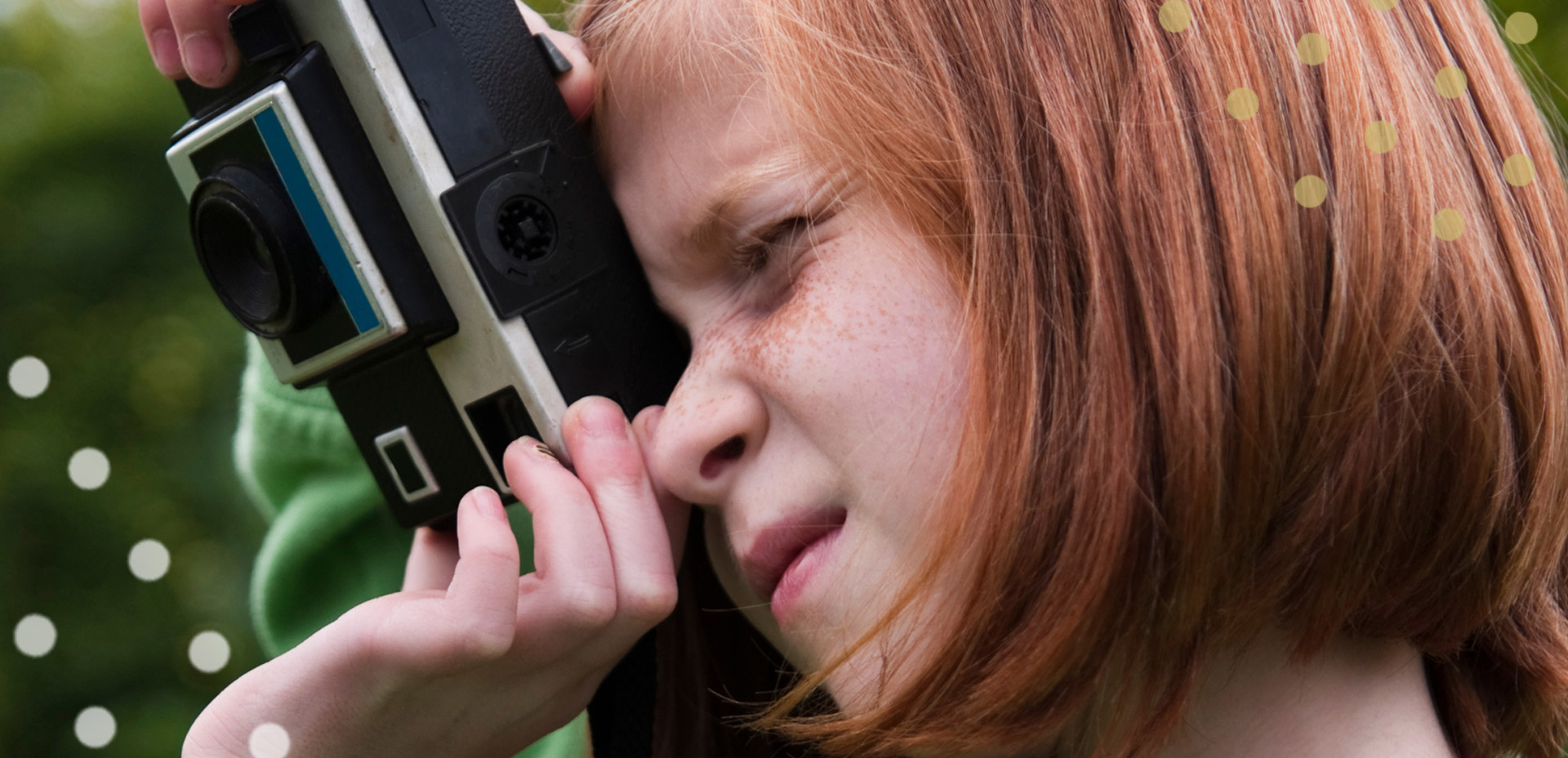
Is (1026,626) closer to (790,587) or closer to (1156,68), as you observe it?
(790,587)

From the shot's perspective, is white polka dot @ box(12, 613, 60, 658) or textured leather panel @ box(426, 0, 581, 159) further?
→ white polka dot @ box(12, 613, 60, 658)

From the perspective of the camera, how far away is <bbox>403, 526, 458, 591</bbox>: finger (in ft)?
3.79

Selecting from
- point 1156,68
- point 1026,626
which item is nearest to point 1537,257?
point 1156,68

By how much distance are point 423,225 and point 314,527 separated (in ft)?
2.01

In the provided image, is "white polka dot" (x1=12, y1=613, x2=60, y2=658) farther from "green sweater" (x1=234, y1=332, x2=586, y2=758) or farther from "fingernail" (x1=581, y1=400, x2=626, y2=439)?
"fingernail" (x1=581, y1=400, x2=626, y2=439)

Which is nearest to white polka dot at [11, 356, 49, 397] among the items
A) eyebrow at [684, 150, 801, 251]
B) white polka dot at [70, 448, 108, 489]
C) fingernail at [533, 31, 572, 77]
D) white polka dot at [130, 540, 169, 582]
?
white polka dot at [70, 448, 108, 489]

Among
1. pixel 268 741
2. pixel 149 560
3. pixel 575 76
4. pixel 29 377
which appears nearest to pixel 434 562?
pixel 268 741

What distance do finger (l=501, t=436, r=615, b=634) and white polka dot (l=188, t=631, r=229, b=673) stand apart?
131cm

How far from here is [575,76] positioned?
3.32ft

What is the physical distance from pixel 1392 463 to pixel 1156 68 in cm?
27

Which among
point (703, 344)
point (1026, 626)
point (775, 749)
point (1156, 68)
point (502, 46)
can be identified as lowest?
point (775, 749)

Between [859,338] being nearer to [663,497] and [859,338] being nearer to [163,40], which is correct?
[663,497]

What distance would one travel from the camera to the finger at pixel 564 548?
917mm

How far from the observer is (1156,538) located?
2.54 feet
